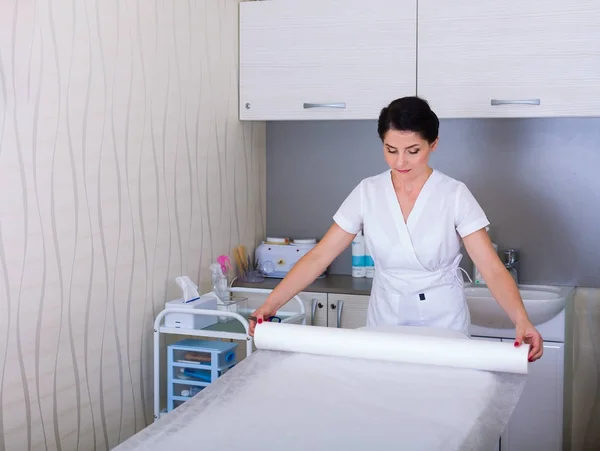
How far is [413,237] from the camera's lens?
225 cm

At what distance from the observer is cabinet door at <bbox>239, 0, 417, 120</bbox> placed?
3066 mm

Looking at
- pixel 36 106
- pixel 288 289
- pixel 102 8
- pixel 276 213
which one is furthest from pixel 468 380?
pixel 276 213

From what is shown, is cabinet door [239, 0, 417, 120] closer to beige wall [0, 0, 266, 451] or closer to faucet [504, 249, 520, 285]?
beige wall [0, 0, 266, 451]

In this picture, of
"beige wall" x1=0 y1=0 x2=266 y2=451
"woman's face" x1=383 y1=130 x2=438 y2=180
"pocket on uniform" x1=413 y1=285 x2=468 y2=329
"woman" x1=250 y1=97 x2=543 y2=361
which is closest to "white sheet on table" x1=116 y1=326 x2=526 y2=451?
"woman" x1=250 y1=97 x2=543 y2=361

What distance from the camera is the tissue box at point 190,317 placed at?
265cm

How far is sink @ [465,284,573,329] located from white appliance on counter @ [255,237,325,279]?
2.36ft

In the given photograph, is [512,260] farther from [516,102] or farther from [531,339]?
[531,339]

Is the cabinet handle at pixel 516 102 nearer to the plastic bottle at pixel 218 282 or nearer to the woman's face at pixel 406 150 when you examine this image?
the woman's face at pixel 406 150

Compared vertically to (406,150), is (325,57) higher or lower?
higher

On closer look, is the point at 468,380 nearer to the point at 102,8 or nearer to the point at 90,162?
the point at 90,162

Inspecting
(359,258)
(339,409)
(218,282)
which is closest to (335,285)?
(359,258)

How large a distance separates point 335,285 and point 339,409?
1597 mm

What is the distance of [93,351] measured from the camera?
8.10ft

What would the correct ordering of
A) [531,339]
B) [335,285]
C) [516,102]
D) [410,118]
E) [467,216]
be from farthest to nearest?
[335,285]
[516,102]
[467,216]
[410,118]
[531,339]
